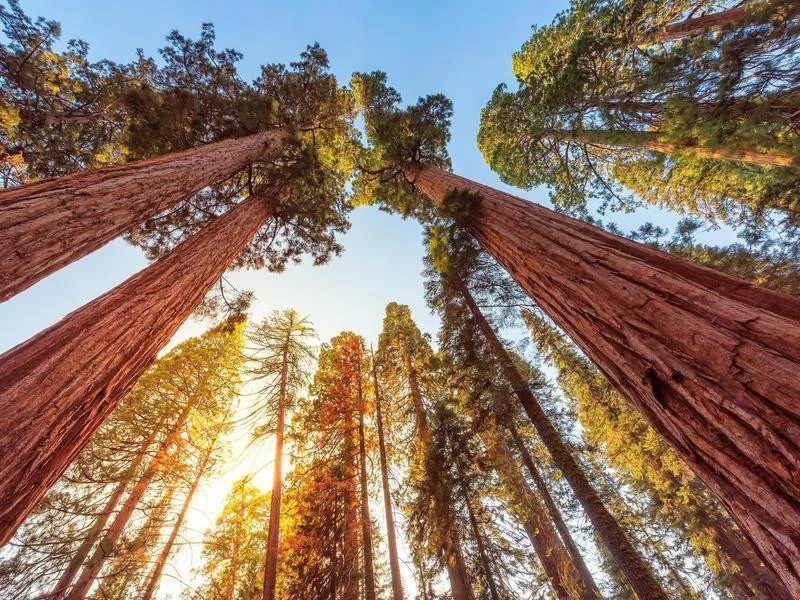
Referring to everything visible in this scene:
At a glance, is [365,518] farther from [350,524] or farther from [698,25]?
[698,25]

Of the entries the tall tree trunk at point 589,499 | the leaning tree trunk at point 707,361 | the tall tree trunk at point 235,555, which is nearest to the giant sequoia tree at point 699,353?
the leaning tree trunk at point 707,361

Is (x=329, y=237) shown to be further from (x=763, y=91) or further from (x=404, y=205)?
(x=763, y=91)

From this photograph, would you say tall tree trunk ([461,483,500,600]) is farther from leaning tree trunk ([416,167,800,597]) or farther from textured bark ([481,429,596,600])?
leaning tree trunk ([416,167,800,597])

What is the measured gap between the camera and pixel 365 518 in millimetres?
7941

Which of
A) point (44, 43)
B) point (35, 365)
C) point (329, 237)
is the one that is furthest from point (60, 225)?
point (44, 43)

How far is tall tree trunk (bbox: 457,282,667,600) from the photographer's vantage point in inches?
152

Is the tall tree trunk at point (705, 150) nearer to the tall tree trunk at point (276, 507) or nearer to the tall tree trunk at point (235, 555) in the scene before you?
the tall tree trunk at point (276, 507)

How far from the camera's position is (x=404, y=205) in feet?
33.4

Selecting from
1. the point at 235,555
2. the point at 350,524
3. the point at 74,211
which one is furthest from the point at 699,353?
the point at 235,555

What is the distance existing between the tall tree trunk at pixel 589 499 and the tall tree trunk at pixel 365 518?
5070mm

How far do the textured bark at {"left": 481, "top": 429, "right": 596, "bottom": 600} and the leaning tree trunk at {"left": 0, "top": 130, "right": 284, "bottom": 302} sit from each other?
7.69 metres

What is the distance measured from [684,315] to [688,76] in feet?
21.0

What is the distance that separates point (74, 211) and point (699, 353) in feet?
14.2

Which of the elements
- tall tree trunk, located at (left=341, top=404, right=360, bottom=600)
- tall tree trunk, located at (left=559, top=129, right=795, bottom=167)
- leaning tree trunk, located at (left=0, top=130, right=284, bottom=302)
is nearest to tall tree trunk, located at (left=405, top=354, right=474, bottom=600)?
tall tree trunk, located at (left=341, top=404, right=360, bottom=600)
